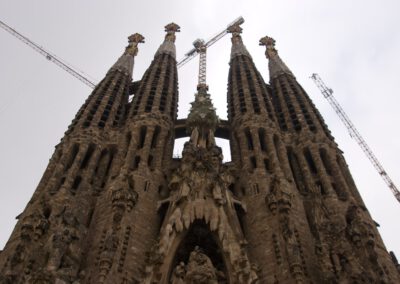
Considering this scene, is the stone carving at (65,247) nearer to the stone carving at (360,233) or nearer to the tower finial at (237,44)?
the stone carving at (360,233)

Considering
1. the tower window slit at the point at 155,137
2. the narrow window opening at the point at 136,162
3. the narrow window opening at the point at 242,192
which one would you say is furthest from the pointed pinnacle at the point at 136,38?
the narrow window opening at the point at 242,192

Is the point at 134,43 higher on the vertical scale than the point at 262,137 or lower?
higher

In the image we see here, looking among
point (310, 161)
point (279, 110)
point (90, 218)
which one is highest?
point (279, 110)

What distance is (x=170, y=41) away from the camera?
52.3 meters

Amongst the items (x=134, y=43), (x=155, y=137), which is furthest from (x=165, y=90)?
(x=134, y=43)

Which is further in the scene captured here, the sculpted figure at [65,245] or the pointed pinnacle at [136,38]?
the pointed pinnacle at [136,38]

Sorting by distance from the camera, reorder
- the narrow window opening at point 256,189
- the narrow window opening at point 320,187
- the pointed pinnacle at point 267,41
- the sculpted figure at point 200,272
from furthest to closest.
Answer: the pointed pinnacle at point 267,41 < the narrow window opening at point 320,187 < the narrow window opening at point 256,189 < the sculpted figure at point 200,272

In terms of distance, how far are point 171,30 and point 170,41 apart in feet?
13.9

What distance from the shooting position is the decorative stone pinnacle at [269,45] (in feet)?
163

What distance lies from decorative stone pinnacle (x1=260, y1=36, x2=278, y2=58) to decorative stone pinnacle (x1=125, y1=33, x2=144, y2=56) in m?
14.3

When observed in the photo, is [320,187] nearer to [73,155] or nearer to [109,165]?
[109,165]

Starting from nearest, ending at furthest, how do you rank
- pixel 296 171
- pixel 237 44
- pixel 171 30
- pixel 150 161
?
pixel 150 161
pixel 296 171
pixel 237 44
pixel 171 30

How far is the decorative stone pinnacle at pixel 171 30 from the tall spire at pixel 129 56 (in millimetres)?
3241

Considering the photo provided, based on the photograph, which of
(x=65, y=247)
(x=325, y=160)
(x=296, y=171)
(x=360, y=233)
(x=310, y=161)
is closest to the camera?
(x=65, y=247)
